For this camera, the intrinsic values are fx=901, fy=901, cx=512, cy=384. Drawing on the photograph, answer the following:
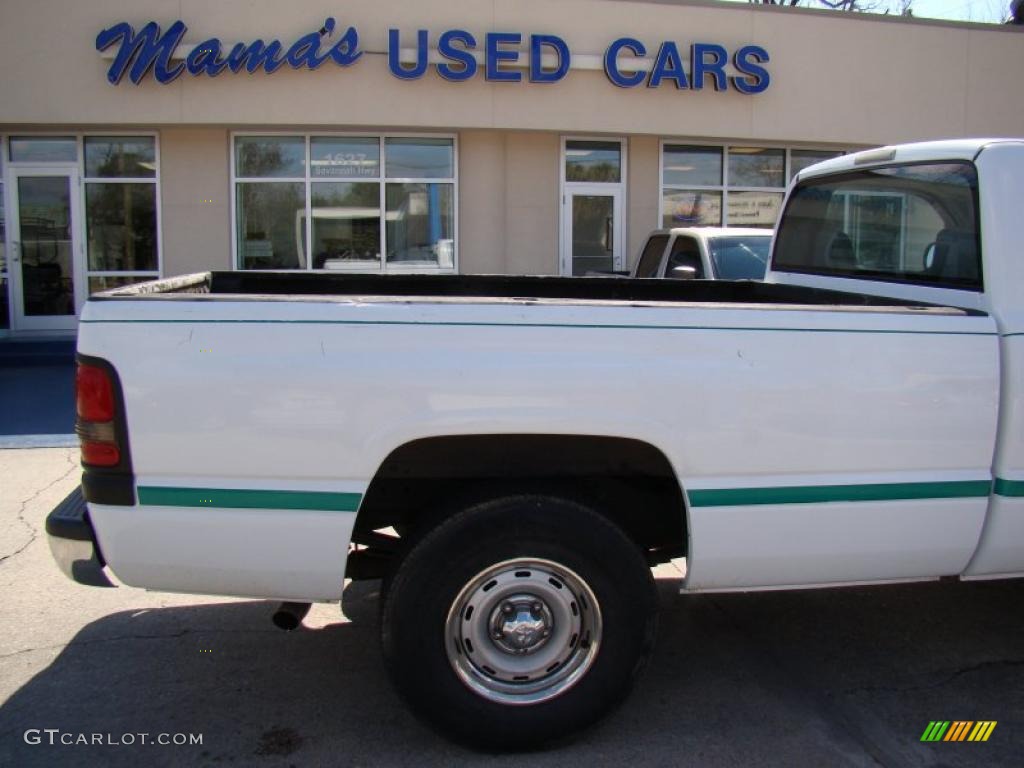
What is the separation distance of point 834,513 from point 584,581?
0.91 metres

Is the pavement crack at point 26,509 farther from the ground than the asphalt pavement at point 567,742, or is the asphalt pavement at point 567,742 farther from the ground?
the pavement crack at point 26,509

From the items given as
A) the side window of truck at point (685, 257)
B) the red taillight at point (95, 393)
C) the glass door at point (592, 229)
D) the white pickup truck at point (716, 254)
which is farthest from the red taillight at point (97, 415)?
the glass door at point (592, 229)

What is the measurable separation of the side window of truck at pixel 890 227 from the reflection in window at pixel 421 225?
9.31 meters

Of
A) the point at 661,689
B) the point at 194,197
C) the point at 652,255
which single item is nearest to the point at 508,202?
the point at 652,255

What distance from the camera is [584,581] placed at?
310cm

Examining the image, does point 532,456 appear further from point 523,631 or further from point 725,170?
point 725,170

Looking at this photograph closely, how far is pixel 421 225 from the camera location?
13930mm

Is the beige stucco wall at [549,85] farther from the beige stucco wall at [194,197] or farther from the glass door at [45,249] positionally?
the glass door at [45,249]

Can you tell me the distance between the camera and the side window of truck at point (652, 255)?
9820mm

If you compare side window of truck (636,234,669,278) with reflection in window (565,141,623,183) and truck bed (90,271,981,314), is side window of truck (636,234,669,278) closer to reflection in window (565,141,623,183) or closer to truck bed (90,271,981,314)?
reflection in window (565,141,623,183)

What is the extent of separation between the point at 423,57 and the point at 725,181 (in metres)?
5.34

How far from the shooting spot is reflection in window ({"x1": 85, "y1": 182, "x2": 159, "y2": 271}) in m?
13.6

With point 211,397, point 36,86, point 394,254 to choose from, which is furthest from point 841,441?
point 36,86

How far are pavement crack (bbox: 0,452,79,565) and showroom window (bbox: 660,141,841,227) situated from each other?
996 cm
